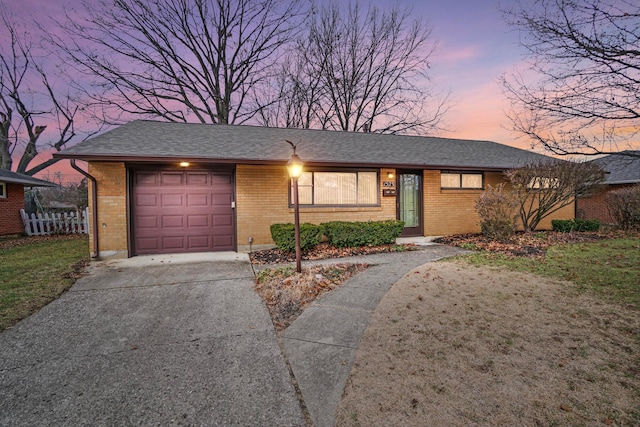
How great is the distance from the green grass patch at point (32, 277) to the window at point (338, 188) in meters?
5.95

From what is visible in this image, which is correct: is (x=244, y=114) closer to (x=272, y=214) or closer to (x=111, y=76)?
(x=111, y=76)

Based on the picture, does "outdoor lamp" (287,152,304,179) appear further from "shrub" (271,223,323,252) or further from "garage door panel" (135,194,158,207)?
"garage door panel" (135,194,158,207)

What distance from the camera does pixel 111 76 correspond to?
16234 mm

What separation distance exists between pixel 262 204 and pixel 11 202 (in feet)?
44.6

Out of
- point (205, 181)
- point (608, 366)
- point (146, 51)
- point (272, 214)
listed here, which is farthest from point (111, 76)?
point (608, 366)

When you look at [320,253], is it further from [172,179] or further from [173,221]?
[172,179]

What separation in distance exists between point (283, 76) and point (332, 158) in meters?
14.6

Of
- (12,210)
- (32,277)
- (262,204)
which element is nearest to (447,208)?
(262,204)

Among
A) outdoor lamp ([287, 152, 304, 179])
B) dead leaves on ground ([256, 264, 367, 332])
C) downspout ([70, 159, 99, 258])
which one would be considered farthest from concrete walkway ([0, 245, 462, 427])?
downspout ([70, 159, 99, 258])

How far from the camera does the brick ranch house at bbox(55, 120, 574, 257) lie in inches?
306

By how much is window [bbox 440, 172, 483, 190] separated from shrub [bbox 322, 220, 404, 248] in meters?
3.44

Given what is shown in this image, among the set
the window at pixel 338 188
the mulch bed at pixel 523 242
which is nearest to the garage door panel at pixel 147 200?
the window at pixel 338 188

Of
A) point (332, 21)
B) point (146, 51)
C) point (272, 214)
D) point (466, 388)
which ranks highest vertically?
point (332, 21)

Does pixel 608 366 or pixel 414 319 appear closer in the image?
pixel 608 366
